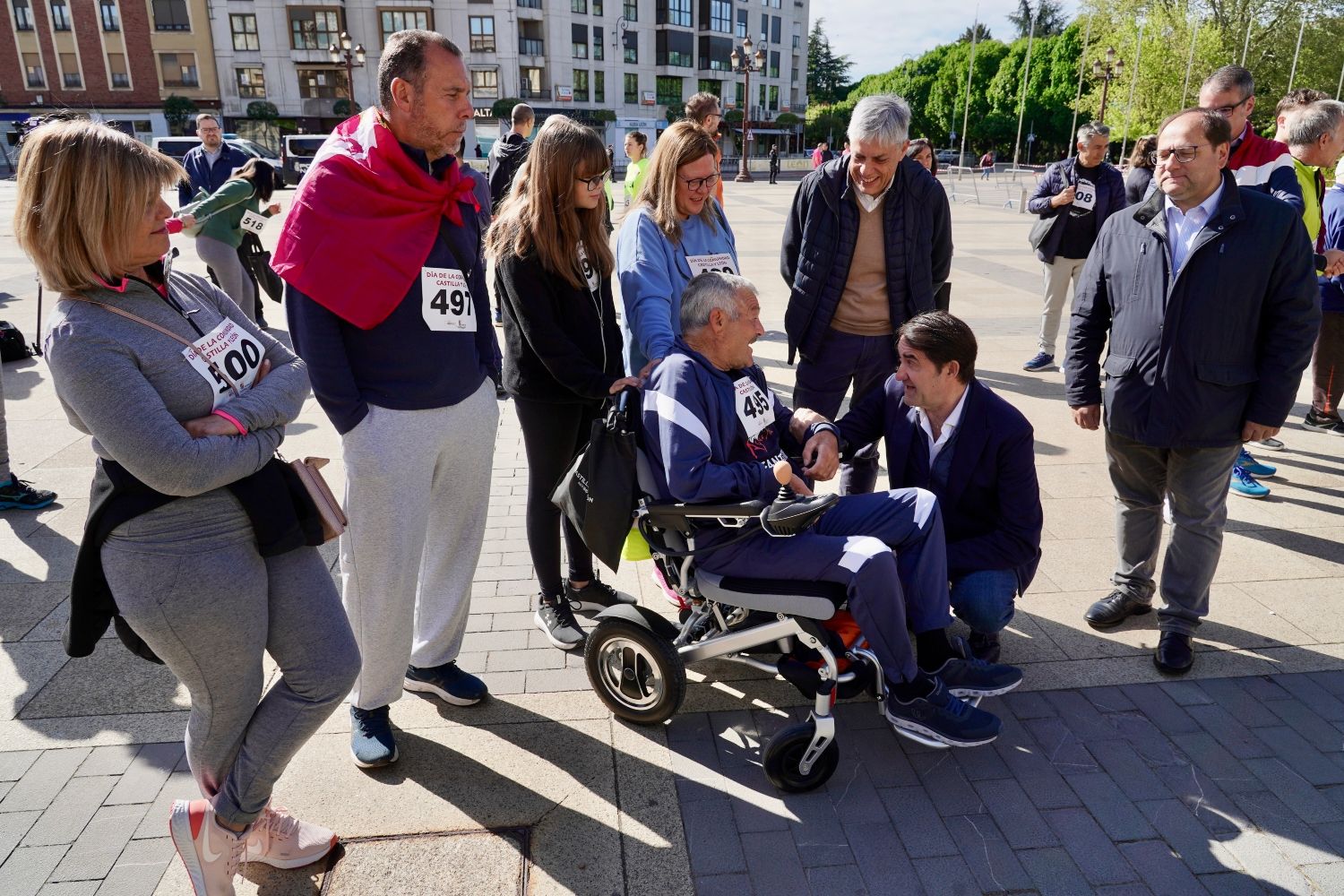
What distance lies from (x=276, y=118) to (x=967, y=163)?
45338 mm

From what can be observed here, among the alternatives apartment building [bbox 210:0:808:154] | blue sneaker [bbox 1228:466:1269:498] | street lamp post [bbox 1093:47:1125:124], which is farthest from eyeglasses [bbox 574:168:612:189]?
apartment building [bbox 210:0:808:154]

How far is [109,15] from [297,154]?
1084 inches

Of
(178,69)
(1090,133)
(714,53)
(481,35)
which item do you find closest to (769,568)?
(1090,133)

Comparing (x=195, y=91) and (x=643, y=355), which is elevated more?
(x=195, y=91)

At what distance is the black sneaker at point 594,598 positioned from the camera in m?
3.81

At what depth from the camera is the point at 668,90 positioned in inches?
2454

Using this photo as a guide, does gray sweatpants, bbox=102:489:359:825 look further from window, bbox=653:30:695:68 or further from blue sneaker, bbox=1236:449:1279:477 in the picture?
window, bbox=653:30:695:68

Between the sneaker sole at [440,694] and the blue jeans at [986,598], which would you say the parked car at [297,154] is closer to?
the sneaker sole at [440,694]

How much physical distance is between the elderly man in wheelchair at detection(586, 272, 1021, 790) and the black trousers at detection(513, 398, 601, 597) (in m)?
0.62

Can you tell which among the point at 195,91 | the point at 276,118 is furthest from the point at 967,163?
the point at 195,91

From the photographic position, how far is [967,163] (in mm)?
62625

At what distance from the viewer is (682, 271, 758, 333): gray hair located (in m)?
2.83

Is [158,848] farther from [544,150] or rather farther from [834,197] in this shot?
[834,197]

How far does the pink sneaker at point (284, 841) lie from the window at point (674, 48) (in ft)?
211
